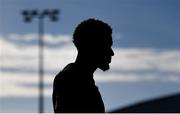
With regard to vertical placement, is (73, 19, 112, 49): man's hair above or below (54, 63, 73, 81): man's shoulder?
above

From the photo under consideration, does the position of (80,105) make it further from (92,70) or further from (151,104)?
(151,104)

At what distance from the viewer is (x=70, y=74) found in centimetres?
465

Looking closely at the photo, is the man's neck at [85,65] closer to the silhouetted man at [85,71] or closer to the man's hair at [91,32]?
the silhouetted man at [85,71]

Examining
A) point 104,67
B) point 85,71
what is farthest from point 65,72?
point 104,67

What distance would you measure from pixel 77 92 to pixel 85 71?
0.17 m

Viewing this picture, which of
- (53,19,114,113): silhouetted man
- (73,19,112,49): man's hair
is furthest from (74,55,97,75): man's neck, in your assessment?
(73,19,112,49): man's hair

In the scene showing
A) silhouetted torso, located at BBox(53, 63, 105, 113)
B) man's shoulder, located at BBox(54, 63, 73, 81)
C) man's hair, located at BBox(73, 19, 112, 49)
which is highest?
man's hair, located at BBox(73, 19, 112, 49)

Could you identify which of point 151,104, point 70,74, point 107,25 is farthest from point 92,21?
point 151,104

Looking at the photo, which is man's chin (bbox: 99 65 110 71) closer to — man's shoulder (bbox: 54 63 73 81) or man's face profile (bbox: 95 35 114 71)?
man's face profile (bbox: 95 35 114 71)

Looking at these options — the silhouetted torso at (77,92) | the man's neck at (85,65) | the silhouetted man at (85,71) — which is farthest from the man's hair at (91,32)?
the silhouetted torso at (77,92)

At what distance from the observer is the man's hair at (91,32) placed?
479 cm

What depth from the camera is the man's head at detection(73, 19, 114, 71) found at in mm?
4789

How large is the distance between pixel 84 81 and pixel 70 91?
4.6 inches

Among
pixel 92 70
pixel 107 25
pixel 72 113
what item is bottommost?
pixel 72 113
